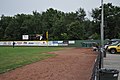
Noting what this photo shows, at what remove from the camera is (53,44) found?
270 ft

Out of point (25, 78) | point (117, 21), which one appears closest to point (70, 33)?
point (117, 21)

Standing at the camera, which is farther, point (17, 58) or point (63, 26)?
point (63, 26)

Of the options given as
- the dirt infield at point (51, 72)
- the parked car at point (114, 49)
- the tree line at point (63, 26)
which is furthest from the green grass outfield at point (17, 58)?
the tree line at point (63, 26)

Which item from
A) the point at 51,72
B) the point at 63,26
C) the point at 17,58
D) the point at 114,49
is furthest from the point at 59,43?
the point at 51,72

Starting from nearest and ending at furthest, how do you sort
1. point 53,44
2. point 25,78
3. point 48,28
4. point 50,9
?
1. point 25,78
2. point 53,44
3. point 48,28
4. point 50,9

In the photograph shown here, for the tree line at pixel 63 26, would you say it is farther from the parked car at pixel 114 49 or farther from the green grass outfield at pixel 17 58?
the green grass outfield at pixel 17 58

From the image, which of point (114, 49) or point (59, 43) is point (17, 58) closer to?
point (114, 49)

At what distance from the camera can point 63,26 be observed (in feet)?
324

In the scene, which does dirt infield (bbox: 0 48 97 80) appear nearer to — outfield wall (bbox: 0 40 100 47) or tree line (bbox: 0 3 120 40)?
outfield wall (bbox: 0 40 100 47)

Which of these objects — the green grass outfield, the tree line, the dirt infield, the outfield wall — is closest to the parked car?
the green grass outfield

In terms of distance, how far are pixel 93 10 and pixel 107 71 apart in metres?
88.4

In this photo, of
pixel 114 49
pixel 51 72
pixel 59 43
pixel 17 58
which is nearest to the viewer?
pixel 51 72

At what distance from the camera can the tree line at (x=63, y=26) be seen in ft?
292

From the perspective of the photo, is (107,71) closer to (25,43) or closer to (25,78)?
(25,78)
